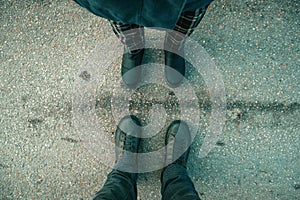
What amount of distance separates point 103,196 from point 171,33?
3.44 ft

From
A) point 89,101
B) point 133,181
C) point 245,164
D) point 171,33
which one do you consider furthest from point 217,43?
point 133,181

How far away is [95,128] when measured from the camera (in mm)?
1756

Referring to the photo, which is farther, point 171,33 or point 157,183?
point 157,183

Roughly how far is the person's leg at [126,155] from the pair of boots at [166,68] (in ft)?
0.99

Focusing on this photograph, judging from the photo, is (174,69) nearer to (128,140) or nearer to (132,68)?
(132,68)

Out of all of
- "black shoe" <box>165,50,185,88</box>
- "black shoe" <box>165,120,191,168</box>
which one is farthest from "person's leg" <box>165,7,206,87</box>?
"black shoe" <box>165,120,191,168</box>

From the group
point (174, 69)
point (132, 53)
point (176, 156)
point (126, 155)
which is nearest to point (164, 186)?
point (176, 156)

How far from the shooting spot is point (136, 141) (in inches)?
68.4

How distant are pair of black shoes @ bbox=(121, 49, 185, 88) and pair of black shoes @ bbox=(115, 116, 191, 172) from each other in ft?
0.95

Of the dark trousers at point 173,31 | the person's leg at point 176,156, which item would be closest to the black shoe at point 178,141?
the person's leg at point 176,156

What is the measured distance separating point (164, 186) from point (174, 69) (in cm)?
80

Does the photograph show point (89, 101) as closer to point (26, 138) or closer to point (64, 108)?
point (64, 108)

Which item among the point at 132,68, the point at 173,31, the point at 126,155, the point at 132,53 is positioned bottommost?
the point at 126,155

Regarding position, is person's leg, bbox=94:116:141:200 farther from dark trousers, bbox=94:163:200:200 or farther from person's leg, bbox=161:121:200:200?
person's leg, bbox=161:121:200:200
